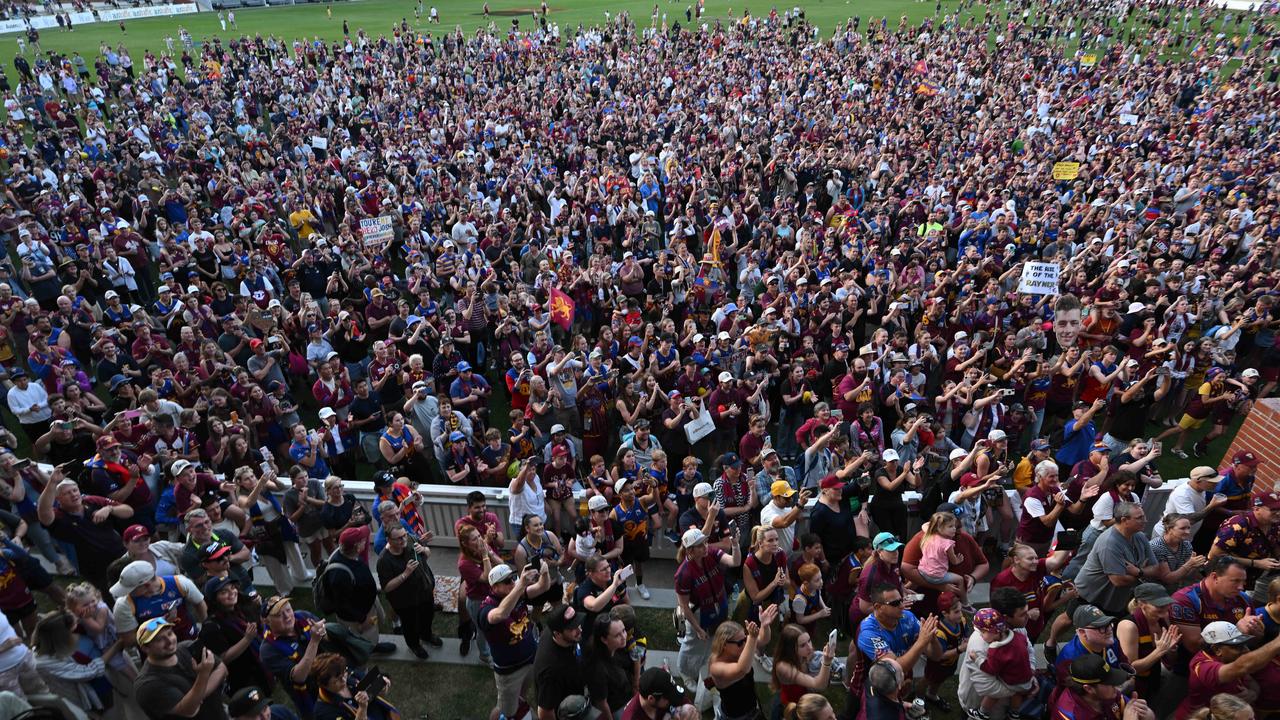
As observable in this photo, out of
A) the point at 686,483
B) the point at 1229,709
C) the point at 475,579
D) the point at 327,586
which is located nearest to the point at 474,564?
the point at 475,579

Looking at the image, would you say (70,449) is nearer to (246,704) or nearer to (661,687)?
(246,704)

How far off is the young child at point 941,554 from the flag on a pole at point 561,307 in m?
6.61

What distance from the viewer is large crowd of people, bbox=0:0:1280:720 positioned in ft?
16.6

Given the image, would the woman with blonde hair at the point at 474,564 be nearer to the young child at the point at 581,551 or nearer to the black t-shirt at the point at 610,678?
the young child at the point at 581,551

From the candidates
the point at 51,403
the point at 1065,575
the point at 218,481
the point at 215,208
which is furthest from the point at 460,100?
the point at 1065,575

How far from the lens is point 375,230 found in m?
13.3

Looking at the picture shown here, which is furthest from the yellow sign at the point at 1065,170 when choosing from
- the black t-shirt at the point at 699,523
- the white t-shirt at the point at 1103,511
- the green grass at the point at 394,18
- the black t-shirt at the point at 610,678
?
the green grass at the point at 394,18

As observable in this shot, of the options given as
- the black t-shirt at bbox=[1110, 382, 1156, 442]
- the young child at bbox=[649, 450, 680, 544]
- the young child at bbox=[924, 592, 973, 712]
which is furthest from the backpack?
the black t-shirt at bbox=[1110, 382, 1156, 442]

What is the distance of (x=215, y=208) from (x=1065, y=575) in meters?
17.3

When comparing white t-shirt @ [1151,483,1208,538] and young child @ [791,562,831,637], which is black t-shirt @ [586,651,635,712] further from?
white t-shirt @ [1151,483,1208,538]

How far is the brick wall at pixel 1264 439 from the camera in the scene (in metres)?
7.73

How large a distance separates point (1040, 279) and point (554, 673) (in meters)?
9.36

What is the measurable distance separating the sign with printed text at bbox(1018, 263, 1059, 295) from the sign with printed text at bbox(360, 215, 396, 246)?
10.7 m

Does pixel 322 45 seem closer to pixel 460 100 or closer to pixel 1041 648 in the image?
pixel 460 100
